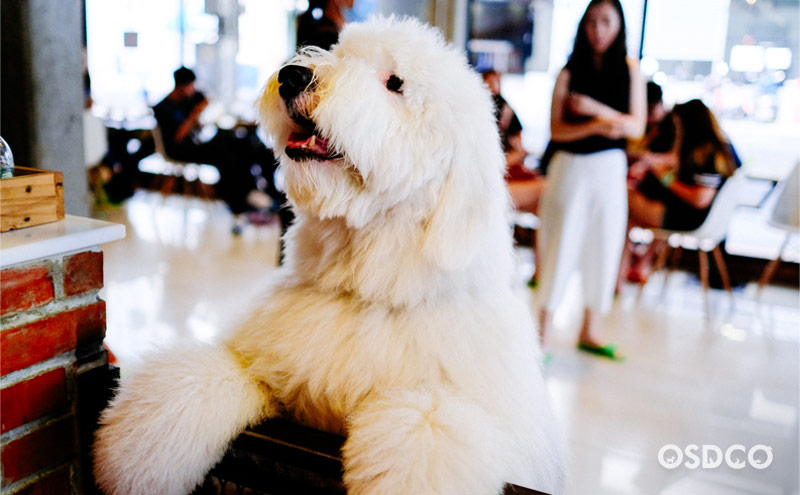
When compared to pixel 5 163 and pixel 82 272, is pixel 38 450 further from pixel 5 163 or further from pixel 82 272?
pixel 5 163

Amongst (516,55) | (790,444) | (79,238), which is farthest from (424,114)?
(516,55)

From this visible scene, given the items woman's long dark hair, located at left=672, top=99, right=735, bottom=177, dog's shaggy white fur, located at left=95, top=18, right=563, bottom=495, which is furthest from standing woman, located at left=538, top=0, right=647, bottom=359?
dog's shaggy white fur, located at left=95, top=18, right=563, bottom=495

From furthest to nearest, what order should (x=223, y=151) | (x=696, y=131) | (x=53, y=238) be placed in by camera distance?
(x=223, y=151) → (x=696, y=131) → (x=53, y=238)

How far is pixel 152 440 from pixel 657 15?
18.5 feet

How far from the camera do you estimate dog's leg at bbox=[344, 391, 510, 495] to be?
3.07ft

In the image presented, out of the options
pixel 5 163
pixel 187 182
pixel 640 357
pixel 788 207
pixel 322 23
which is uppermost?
pixel 322 23

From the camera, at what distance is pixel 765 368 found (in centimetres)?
326

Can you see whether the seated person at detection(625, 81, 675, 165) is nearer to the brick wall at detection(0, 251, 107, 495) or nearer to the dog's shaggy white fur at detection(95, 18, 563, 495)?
the dog's shaggy white fur at detection(95, 18, 563, 495)

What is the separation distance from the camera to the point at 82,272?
115cm

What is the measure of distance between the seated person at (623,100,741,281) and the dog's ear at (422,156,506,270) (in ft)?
10.8

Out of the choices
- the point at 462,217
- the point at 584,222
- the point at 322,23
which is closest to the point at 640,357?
the point at 584,222

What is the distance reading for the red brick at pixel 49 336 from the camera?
104 cm

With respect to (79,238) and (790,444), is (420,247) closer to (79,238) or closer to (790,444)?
(79,238)

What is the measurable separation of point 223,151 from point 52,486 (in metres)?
5.16
